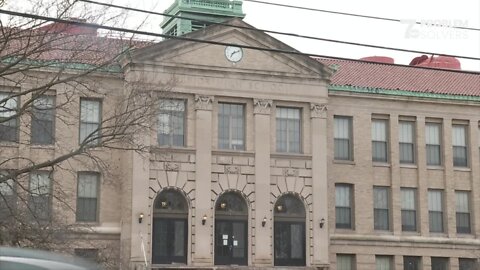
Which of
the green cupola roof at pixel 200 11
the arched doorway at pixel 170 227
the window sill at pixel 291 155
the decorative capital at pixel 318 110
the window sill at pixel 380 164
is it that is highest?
the green cupola roof at pixel 200 11

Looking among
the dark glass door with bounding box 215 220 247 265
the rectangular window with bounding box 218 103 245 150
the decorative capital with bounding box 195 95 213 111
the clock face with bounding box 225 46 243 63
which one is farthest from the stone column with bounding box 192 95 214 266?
the clock face with bounding box 225 46 243 63

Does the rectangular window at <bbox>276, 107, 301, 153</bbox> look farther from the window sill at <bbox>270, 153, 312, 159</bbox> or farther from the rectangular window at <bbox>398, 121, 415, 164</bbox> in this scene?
the rectangular window at <bbox>398, 121, 415, 164</bbox>

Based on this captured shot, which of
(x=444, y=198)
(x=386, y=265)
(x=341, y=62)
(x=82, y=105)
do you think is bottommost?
(x=386, y=265)

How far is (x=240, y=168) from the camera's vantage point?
1459 inches

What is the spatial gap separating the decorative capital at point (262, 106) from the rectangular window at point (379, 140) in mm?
6632

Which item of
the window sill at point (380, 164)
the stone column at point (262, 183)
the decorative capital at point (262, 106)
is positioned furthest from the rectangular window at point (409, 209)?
the decorative capital at point (262, 106)

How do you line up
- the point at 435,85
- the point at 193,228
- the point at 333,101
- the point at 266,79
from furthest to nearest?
the point at 435,85
the point at 333,101
the point at 266,79
the point at 193,228

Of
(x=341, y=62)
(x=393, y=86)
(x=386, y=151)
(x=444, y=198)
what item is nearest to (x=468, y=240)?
(x=444, y=198)

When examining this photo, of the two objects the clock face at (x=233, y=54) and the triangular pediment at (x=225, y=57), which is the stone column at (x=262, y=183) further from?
the clock face at (x=233, y=54)

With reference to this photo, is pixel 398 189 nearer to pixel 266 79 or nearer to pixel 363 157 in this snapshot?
pixel 363 157

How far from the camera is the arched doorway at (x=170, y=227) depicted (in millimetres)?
35594

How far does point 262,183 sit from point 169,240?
4974 millimetres

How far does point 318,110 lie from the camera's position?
38.7m

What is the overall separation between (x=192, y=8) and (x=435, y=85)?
14.2 metres
